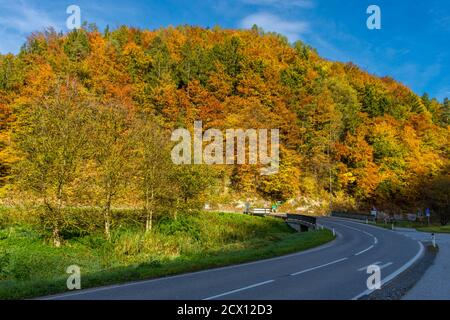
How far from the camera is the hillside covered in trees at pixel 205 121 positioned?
99.6ft

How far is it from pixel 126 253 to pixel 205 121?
4889cm

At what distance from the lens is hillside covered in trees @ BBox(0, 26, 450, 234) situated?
3034 cm

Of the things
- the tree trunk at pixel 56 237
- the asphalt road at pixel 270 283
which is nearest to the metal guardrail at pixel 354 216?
the asphalt road at pixel 270 283

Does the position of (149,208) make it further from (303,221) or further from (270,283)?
(270,283)

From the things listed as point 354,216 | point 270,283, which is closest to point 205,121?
point 354,216

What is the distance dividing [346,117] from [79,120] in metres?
68.0

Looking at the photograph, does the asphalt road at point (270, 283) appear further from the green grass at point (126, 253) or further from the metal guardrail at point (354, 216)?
the metal guardrail at point (354, 216)

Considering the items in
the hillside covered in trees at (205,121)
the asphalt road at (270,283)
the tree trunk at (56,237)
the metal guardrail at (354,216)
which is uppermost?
the hillside covered in trees at (205,121)

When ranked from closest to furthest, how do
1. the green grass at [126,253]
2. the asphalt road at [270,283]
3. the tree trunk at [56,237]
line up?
the asphalt road at [270,283]
the green grass at [126,253]
the tree trunk at [56,237]

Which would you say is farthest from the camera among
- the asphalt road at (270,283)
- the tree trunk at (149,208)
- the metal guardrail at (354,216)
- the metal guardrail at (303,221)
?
the metal guardrail at (354,216)

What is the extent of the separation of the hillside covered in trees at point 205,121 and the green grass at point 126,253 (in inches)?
122

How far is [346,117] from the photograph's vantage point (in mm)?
83688

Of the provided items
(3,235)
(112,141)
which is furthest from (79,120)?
(3,235)

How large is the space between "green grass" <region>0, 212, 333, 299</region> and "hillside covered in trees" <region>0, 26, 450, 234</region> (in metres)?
3.10
